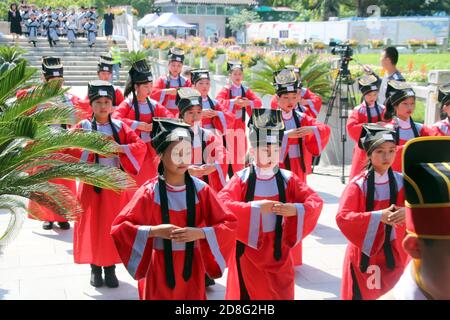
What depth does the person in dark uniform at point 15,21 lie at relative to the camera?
34.1 meters

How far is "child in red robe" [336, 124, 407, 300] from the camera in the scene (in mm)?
5398

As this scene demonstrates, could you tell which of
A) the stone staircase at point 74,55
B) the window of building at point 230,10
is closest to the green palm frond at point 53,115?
the stone staircase at point 74,55

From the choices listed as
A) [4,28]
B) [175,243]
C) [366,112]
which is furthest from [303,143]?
[4,28]

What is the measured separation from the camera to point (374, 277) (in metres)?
5.57

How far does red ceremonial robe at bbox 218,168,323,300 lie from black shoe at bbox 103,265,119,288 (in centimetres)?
204

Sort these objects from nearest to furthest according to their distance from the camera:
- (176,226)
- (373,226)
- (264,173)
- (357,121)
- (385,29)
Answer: (176,226), (373,226), (264,173), (357,121), (385,29)

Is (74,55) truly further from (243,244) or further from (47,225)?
(243,244)

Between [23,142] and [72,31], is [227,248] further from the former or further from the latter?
[72,31]

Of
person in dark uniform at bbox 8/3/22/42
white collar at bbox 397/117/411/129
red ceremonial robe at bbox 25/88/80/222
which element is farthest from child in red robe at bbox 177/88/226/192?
person in dark uniform at bbox 8/3/22/42

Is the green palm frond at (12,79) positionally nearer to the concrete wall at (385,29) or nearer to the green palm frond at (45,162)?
the green palm frond at (45,162)

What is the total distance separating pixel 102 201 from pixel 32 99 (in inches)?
65.1

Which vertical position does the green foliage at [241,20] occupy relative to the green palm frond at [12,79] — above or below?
below

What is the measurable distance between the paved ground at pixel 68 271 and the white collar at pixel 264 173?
72.6 inches

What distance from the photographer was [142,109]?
29.5 ft
